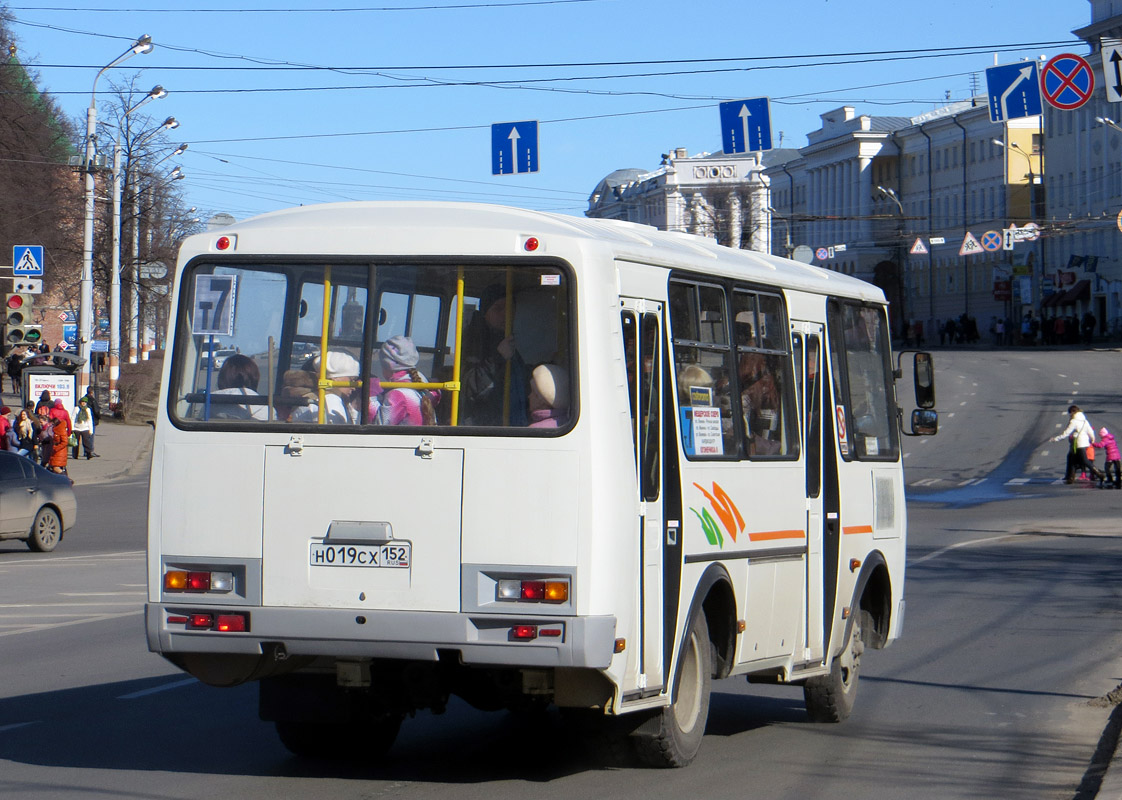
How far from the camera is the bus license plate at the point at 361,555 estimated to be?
710 centimetres

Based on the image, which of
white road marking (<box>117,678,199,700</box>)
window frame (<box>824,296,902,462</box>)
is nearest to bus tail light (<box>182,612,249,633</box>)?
white road marking (<box>117,678,199,700</box>)

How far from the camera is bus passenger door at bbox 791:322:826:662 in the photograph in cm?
909

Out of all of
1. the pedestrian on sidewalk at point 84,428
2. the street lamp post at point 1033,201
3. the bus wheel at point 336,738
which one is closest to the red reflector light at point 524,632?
the bus wheel at point 336,738

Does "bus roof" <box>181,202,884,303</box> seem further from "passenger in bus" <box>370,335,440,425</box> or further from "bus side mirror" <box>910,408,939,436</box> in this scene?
"bus side mirror" <box>910,408,939,436</box>

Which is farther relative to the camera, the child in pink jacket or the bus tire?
the child in pink jacket

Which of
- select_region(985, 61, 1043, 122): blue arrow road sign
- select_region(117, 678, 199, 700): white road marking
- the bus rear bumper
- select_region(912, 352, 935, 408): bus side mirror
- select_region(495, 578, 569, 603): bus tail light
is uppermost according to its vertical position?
select_region(985, 61, 1043, 122): blue arrow road sign

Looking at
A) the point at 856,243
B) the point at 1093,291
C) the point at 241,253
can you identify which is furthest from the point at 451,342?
the point at 856,243

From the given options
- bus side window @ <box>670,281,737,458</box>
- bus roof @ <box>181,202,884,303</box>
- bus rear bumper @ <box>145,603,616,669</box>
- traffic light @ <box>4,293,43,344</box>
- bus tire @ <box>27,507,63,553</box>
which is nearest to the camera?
bus rear bumper @ <box>145,603,616,669</box>

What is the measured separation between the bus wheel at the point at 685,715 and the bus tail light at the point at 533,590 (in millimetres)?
994

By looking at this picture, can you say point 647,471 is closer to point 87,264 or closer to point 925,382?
point 925,382

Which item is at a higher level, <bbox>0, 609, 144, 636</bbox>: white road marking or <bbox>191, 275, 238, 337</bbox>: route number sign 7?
<bbox>191, 275, 238, 337</bbox>: route number sign 7

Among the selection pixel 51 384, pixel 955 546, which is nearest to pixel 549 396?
pixel 955 546

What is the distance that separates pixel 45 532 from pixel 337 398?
51.9 feet

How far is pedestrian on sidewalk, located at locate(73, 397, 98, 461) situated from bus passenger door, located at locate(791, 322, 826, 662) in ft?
112
